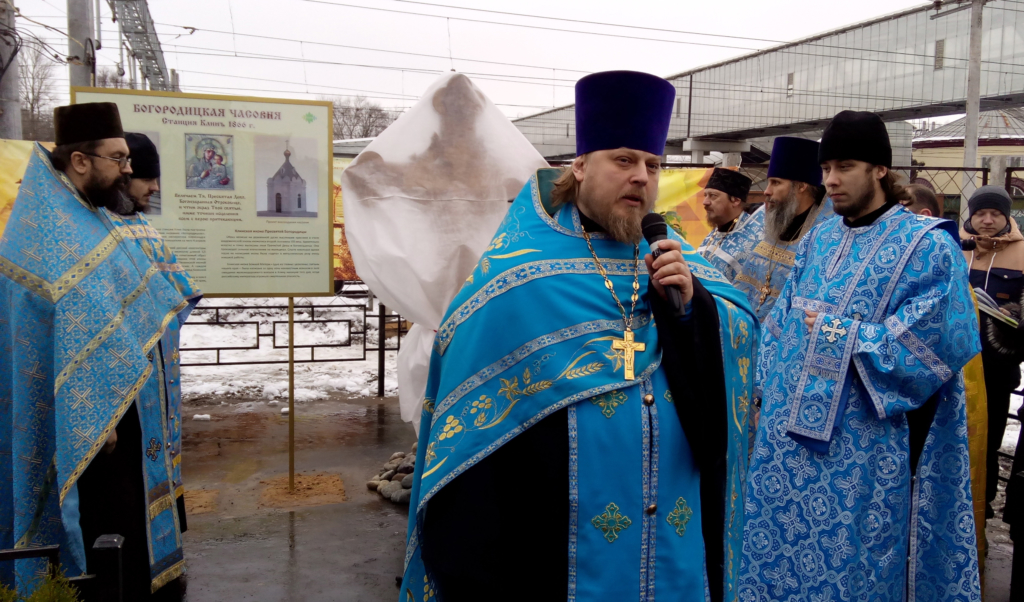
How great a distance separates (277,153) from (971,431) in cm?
407

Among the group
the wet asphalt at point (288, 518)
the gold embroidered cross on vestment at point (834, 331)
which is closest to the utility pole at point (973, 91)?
the wet asphalt at point (288, 518)

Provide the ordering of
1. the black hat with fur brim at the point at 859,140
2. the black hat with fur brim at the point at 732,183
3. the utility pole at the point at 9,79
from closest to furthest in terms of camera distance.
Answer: the black hat with fur brim at the point at 859,140 → the black hat with fur brim at the point at 732,183 → the utility pole at the point at 9,79

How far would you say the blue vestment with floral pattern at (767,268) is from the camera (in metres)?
4.17

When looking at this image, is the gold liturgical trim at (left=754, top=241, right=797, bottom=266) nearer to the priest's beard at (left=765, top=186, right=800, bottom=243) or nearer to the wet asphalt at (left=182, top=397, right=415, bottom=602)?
the priest's beard at (left=765, top=186, right=800, bottom=243)

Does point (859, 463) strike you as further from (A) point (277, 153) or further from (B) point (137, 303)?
(A) point (277, 153)

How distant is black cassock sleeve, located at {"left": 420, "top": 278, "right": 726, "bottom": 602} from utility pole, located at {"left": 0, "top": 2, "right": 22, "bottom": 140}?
5.99 metres

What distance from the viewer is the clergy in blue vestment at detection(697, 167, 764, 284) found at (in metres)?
4.47

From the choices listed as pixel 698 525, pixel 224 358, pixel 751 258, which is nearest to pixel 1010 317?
pixel 751 258

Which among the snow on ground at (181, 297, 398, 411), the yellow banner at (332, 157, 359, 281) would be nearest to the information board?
the snow on ground at (181, 297, 398, 411)

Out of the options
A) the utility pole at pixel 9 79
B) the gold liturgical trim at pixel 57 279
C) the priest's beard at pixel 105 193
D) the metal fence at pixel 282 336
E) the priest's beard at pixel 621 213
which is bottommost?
the metal fence at pixel 282 336

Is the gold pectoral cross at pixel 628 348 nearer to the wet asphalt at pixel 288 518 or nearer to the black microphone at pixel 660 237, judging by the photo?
the black microphone at pixel 660 237

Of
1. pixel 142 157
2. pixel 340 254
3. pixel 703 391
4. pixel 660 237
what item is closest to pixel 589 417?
pixel 703 391

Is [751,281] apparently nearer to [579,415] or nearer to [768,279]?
[768,279]

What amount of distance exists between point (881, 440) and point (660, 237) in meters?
1.68
